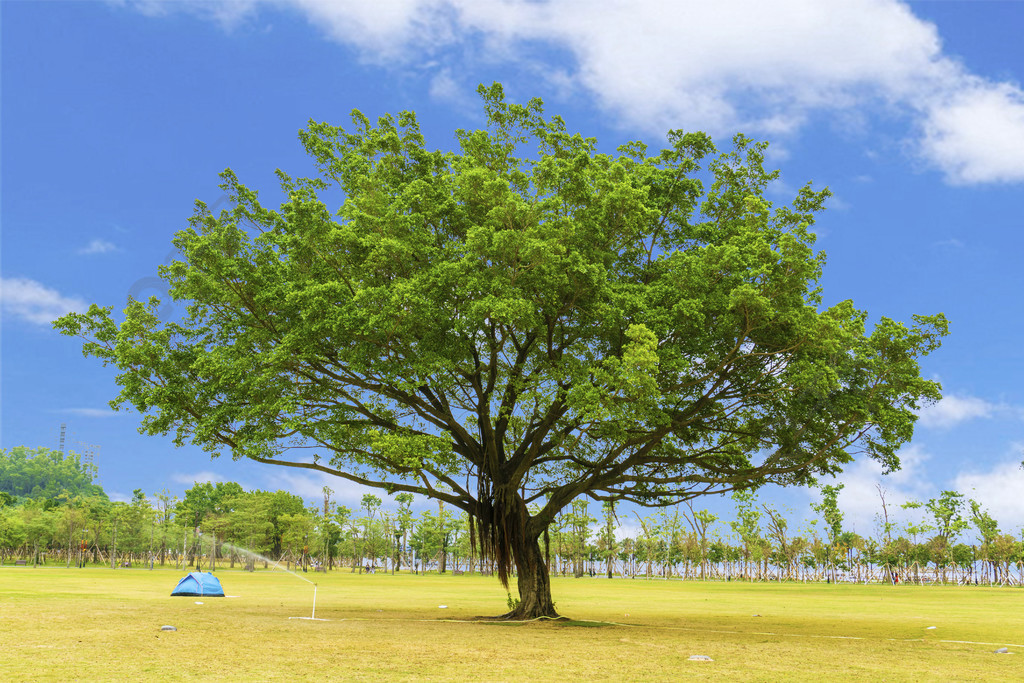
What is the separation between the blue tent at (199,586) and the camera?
3247 cm

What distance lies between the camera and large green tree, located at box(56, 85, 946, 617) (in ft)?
57.2

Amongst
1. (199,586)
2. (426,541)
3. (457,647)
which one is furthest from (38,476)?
(457,647)

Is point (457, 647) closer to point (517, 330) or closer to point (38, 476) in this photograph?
point (517, 330)

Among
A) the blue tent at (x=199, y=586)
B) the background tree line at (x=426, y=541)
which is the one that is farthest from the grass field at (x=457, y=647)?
the background tree line at (x=426, y=541)

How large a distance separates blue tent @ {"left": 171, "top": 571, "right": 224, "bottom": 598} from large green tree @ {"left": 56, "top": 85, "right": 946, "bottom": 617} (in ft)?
44.7

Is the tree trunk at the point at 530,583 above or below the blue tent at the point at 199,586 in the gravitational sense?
above

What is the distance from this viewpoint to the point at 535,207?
17594 millimetres

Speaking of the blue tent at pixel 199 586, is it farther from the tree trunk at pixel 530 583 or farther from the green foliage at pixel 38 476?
the green foliage at pixel 38 476

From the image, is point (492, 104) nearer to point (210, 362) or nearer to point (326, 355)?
point (326, 355)

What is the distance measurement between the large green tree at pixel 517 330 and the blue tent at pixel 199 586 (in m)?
13.6

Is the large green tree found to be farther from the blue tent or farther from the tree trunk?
the blue tent

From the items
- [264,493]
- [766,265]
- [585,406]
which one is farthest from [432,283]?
[264,493]

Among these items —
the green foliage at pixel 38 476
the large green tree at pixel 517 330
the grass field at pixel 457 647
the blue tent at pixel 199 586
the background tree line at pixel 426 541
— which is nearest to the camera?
the grass field at pixel 457 647

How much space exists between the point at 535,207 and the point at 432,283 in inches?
118
